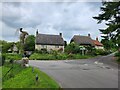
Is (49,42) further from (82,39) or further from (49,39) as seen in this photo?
(82,39)

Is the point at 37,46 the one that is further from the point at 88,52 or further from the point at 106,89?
the point at 106,89

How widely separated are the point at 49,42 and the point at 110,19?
41741 mm

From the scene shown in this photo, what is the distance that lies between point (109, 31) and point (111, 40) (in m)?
1.83

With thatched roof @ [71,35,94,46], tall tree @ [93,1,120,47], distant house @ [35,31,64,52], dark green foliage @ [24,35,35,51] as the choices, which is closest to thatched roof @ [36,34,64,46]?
distant house @ [35,31,64,52]

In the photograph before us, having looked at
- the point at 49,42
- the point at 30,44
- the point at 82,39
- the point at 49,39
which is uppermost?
the point at 82,39

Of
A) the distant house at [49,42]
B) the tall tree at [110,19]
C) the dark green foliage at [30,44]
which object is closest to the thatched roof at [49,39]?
the distant house at [49,42]

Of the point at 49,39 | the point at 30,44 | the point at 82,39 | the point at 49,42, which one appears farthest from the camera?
the point at 82,39

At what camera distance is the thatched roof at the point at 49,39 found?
252 ft

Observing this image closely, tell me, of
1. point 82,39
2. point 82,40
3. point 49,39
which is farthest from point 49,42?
point 82,39

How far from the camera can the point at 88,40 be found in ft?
283

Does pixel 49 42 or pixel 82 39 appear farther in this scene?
pixel 82 39

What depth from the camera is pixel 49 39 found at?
78938mm

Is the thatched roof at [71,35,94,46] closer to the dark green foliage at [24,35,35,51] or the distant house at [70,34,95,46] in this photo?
the distant house at [70,34,95,46]

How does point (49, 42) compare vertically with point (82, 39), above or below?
below
